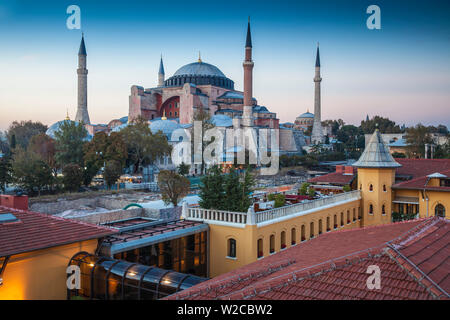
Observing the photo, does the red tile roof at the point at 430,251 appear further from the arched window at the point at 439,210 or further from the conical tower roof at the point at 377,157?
the conical tower roof at the point at 377,157

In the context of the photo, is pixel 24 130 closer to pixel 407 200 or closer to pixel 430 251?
pixel 407 200

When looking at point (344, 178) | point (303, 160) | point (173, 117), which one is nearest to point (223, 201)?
point (344, 178)

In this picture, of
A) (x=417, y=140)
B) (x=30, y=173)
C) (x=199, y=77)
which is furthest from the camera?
(x=199, y=77)

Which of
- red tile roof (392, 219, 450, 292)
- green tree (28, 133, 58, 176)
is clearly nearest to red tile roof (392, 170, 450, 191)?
red tile roof (392, 219, 450, 292)

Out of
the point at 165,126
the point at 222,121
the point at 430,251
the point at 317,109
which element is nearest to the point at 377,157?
the point at 430,251
